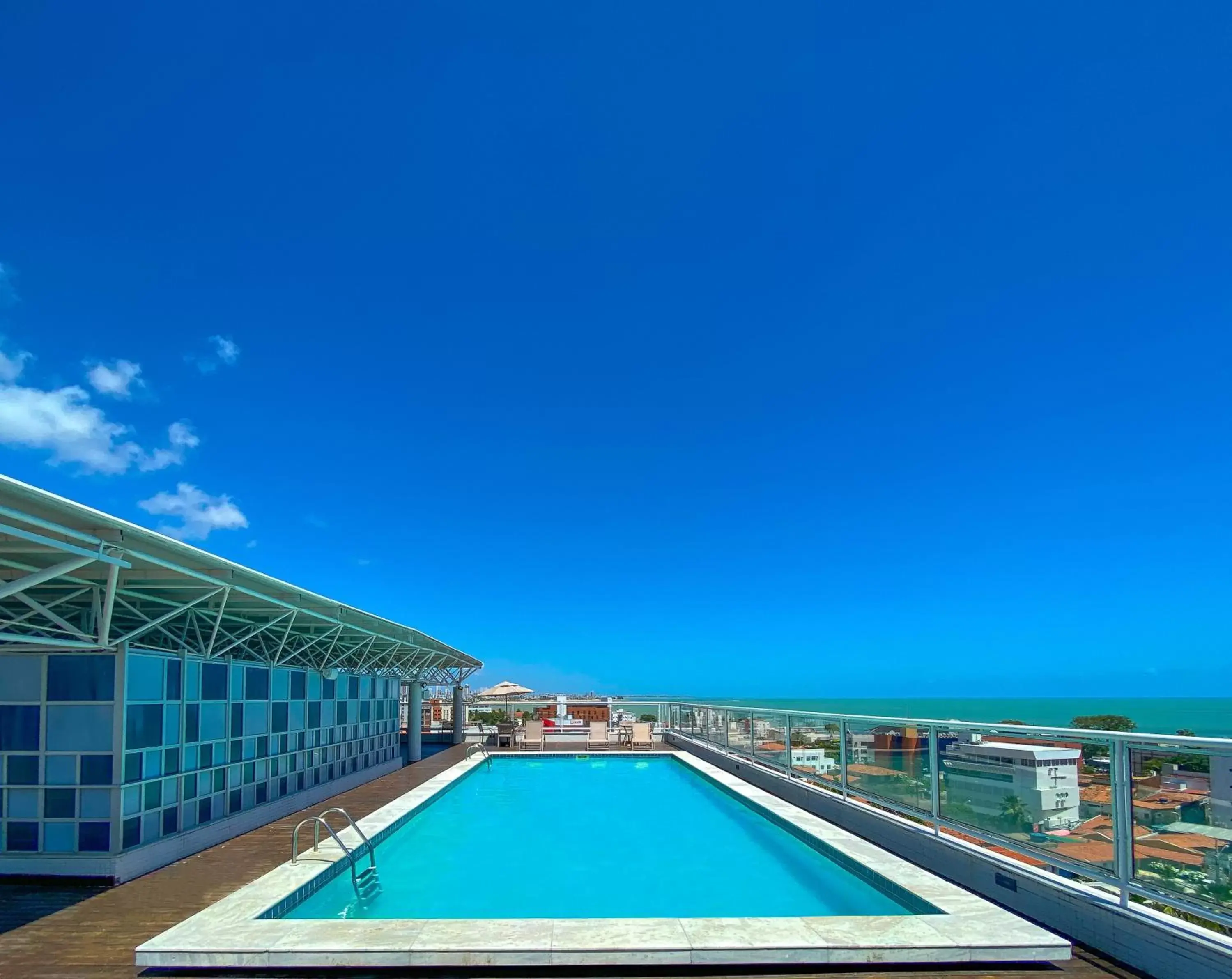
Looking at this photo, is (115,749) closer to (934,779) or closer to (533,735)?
(934,779)

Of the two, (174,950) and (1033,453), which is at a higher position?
(1033,453)

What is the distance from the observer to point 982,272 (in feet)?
63.6

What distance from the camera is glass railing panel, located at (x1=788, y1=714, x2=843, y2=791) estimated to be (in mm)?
8930

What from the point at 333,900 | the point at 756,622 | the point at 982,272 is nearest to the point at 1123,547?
the point at 756,622

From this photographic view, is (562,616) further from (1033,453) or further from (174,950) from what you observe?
(174,950)

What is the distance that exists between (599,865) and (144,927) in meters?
4.70

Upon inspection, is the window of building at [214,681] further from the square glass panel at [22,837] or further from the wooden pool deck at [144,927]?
the square glass panel at [22,837]

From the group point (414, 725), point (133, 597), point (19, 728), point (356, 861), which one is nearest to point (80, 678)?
point (19, 728)

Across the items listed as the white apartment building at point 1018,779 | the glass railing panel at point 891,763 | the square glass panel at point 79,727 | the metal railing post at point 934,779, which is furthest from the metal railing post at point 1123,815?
the square glass panel at point 79,727

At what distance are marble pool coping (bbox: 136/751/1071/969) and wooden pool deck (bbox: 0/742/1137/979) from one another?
2.5 inches

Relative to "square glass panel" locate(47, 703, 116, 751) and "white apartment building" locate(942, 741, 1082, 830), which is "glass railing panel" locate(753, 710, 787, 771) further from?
A: "square glass panel" locate(47, 703, 116, 751)

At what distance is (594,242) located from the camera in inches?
811

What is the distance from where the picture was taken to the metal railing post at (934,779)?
640cm

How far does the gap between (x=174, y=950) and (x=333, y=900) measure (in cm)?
225
